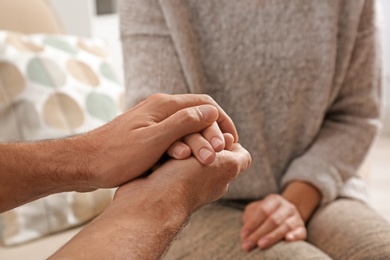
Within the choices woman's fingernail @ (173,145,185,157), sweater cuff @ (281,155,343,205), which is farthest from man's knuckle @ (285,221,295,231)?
woman's fingernail @ (173,145,185,157)

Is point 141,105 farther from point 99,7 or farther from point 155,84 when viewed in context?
point 99,7

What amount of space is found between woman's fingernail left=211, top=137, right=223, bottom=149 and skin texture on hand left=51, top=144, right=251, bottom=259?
0.5 inches

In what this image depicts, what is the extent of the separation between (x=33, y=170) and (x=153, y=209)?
0.73 feet

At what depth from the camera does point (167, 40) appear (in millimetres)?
1336

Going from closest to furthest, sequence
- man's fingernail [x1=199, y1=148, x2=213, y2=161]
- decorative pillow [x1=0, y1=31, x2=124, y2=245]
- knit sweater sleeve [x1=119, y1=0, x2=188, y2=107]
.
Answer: man's fingernail [x1=199, y1=148, x2=213, y2=161] → knit sweater sleeve [x1=119, y1=0, x2=188, y2=107] → decorative pillow [x1=0, y1=31, x2=124, y2=245]

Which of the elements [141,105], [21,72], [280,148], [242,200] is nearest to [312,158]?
[280,148]

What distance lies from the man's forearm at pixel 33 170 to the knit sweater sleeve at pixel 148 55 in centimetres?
34

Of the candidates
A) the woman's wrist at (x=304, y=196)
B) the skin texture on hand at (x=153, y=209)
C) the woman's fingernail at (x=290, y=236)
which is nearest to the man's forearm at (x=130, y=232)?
the skin texture on hand at (x=153, y=209)

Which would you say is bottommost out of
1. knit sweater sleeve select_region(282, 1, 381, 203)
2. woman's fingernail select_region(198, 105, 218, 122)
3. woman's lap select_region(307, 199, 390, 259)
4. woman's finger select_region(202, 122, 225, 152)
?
woman's lap select_region(307, 199, 390, 259)

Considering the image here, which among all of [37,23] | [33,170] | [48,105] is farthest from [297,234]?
[37,23]

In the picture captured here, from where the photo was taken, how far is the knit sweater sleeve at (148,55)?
1.31m

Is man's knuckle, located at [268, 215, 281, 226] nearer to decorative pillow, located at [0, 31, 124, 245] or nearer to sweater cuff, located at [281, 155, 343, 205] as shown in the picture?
sweater cuff, located at [281, 155, 343, 205]

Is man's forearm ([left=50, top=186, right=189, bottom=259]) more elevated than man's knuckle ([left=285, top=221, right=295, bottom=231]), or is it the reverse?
man's forearm ([left=50, top=186, right=189, bottom=259])

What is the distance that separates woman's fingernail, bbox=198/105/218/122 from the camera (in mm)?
990
